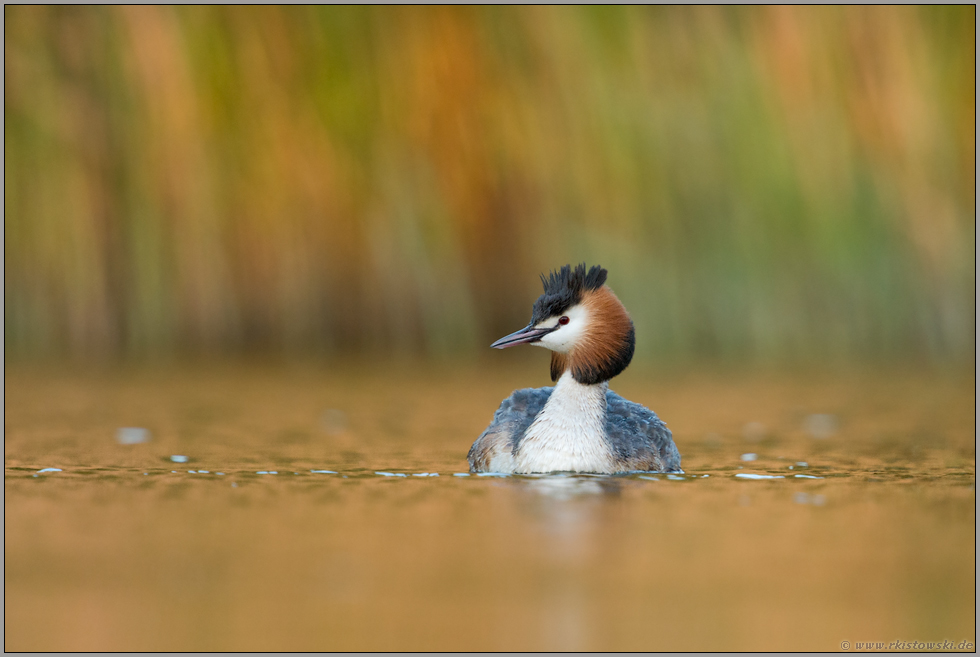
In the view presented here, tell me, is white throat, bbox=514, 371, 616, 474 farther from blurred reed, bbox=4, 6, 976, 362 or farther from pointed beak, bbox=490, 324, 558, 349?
blurred reed, bbox=4, 6, 976, 362

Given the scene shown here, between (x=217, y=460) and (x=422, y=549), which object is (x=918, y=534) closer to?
(x=422, y=549)

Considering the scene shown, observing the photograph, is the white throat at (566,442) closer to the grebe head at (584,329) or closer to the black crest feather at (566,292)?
the grebe head at (584,329)

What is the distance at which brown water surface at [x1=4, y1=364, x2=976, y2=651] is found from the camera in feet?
13.5

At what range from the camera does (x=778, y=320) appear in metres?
11.4

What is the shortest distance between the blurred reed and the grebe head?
11.5ft

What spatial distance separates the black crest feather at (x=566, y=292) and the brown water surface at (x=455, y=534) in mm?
940

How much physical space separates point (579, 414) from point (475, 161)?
13.6 feet

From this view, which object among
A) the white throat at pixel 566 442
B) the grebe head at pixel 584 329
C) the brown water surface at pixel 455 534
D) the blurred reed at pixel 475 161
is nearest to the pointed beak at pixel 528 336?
the grebe head at pixel 584 329

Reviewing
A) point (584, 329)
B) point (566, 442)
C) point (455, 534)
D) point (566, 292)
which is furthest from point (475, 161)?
point (455, 534)

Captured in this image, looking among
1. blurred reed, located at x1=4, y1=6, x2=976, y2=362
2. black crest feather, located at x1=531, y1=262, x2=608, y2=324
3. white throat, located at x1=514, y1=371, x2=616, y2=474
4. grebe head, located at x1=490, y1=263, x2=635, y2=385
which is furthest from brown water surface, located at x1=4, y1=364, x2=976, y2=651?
blurred reed, located at x1=4, y1=6, x2=976, y2=362

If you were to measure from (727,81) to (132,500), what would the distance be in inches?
257

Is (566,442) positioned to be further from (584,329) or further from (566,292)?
(566,292)

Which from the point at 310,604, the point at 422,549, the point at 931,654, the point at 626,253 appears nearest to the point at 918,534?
the point at 931,654

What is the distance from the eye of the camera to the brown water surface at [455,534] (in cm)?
412
